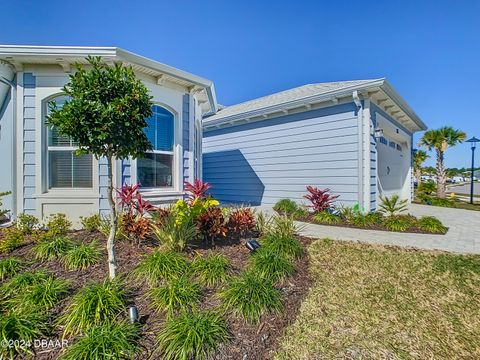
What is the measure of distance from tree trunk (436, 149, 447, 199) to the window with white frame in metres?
19.4

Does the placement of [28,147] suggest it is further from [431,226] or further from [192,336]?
[431,226]

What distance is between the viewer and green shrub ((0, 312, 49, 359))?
2094mm

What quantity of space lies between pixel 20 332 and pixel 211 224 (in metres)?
2.75

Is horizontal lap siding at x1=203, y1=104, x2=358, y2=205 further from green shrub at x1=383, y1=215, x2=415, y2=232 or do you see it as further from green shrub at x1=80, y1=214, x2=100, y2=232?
green shrub at x1=80, y1=214, x2=100, y2=232

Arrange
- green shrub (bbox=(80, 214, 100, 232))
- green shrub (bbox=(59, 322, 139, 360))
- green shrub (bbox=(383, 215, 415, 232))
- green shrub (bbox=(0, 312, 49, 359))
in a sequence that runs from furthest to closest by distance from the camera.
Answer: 1. green shrub (bbox=(383, 215, 415, 232))
2. green shrub (bbox=(80, 214, 100, 232))
3. green shrub (bbox=(0, 312, 49, 359))
4. green shrub (bbox=(59, 322, 139, 360))

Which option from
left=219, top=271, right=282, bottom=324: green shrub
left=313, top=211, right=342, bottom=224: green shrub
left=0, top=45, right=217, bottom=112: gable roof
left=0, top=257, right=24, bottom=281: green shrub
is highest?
left=0, top=45, right=217, bottom=112: gable roof

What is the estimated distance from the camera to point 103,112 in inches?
116

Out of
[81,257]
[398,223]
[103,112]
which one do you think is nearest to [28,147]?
[81,257]

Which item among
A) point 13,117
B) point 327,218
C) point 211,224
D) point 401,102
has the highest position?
point 401,102

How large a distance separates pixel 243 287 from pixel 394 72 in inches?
475

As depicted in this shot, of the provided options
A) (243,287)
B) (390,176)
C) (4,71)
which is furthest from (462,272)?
(4,71)

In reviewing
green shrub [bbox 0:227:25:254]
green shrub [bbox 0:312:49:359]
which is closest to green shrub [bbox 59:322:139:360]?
green shrub [bbox 0:312:49:359]

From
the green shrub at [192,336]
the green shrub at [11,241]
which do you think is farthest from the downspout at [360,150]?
the green shrub at [11,241]

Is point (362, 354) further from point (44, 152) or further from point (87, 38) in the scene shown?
point (87, 38)
